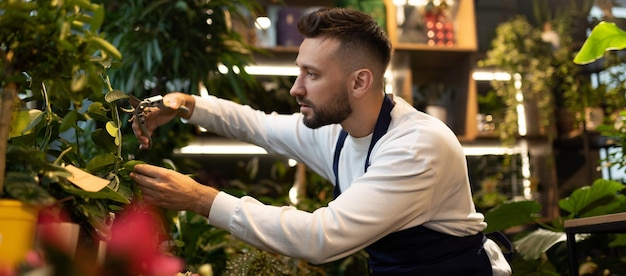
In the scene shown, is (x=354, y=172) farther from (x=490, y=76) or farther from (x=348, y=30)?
(x=490, y=76)

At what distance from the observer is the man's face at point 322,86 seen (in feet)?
5.46

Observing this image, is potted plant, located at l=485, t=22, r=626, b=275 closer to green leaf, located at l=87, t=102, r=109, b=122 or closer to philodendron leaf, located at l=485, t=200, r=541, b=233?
philodendron leaf, located at l=485, t=200, r=541, b=233

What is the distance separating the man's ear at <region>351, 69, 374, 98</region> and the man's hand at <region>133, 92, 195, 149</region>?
430 millimetres

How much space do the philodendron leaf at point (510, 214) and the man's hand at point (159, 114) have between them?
1.12 m

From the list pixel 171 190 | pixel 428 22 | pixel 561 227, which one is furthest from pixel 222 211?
pixel 428 22

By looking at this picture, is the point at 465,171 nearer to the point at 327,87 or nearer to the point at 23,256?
the point at 327,87

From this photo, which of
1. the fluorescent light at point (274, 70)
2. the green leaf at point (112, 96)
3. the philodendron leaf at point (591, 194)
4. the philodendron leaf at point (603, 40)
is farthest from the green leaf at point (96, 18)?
the fluorescent light at point (274, 70)

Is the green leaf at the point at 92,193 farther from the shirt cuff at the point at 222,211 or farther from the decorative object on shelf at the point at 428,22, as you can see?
the decorative object on shelf at the point at 428,22

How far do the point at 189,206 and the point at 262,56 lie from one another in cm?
265

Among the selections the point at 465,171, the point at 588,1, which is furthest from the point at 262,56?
the point at 465,171

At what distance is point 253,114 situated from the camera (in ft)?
6.45

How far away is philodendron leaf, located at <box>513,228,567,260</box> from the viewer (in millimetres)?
2172

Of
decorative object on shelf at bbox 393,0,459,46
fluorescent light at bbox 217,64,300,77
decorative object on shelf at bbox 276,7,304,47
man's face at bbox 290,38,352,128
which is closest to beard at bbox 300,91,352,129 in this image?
man's face at bbox 290,38,352,128

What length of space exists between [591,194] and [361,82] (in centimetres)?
101
